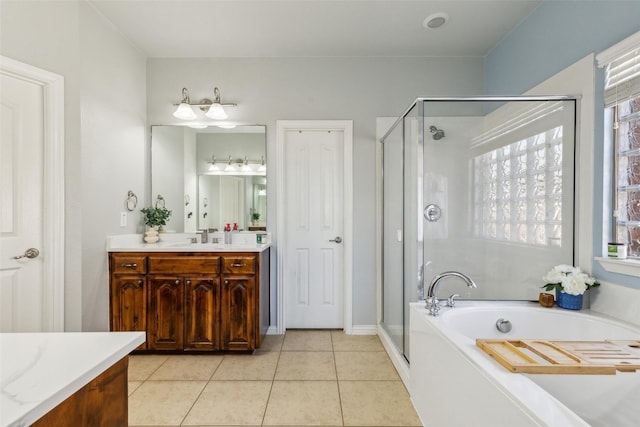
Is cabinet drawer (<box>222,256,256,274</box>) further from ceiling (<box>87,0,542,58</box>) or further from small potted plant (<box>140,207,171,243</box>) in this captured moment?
ceiling (<box>87,0,542,58</box>)

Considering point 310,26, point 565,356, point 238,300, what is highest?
point 310,26

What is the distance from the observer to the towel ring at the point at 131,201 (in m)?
2.76

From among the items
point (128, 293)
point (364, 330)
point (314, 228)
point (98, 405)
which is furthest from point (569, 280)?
point (128, 293)

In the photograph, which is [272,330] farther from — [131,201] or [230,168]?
[131,201]

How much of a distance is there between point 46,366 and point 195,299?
6.43 feet

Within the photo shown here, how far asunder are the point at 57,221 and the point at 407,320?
246cm

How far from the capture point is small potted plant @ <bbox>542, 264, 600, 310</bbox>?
1.72 metres

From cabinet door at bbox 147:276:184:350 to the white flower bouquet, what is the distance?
2.50 metres

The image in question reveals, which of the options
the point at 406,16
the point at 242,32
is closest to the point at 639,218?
the point at 406,16

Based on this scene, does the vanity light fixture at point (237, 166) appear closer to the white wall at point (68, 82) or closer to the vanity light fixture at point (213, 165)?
the vanity light fixture at point (213, 165)

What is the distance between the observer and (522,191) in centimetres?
215

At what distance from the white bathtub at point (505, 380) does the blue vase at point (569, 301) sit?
0.15ft

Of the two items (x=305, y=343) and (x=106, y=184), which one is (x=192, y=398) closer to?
(x=305, y=343)

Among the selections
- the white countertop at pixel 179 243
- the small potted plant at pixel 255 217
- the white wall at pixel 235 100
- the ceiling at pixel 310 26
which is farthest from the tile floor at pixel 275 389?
the ceiling at pixel 310 26
